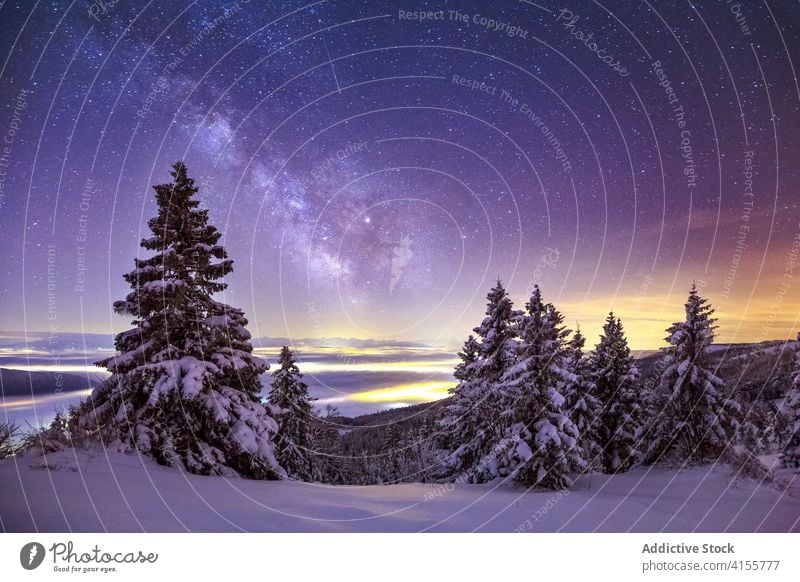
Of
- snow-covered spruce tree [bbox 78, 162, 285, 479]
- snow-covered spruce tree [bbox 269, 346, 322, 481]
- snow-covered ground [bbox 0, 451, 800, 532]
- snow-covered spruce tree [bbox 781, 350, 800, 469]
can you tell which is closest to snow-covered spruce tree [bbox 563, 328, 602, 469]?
snow-covered spruce tree [bbox 781, 350, 800, 469]

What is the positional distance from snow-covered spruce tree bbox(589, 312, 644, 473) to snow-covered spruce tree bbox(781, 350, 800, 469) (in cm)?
1045

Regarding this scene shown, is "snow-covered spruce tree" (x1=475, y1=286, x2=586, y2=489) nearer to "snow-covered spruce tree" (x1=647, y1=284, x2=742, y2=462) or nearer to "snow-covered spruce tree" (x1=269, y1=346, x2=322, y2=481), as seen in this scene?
"snow-covered spruce tree" (x1=647, y1=284, x2=742, y2=462)

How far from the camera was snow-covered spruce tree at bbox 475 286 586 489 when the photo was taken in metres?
10.9

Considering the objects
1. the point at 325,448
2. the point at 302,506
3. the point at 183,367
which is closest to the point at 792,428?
the point at 302,506

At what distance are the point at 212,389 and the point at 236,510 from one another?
273cm

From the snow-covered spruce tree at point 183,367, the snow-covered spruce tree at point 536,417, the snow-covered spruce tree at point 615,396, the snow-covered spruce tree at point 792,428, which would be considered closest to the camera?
the snow-covered spruce tree at point 792,428

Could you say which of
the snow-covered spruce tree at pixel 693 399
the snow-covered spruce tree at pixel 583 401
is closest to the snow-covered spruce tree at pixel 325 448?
the snow-covered spruce tree at pixel 583 401

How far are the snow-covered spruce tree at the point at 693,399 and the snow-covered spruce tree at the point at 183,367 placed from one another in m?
14.9

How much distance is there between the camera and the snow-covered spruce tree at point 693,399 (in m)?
15.0
